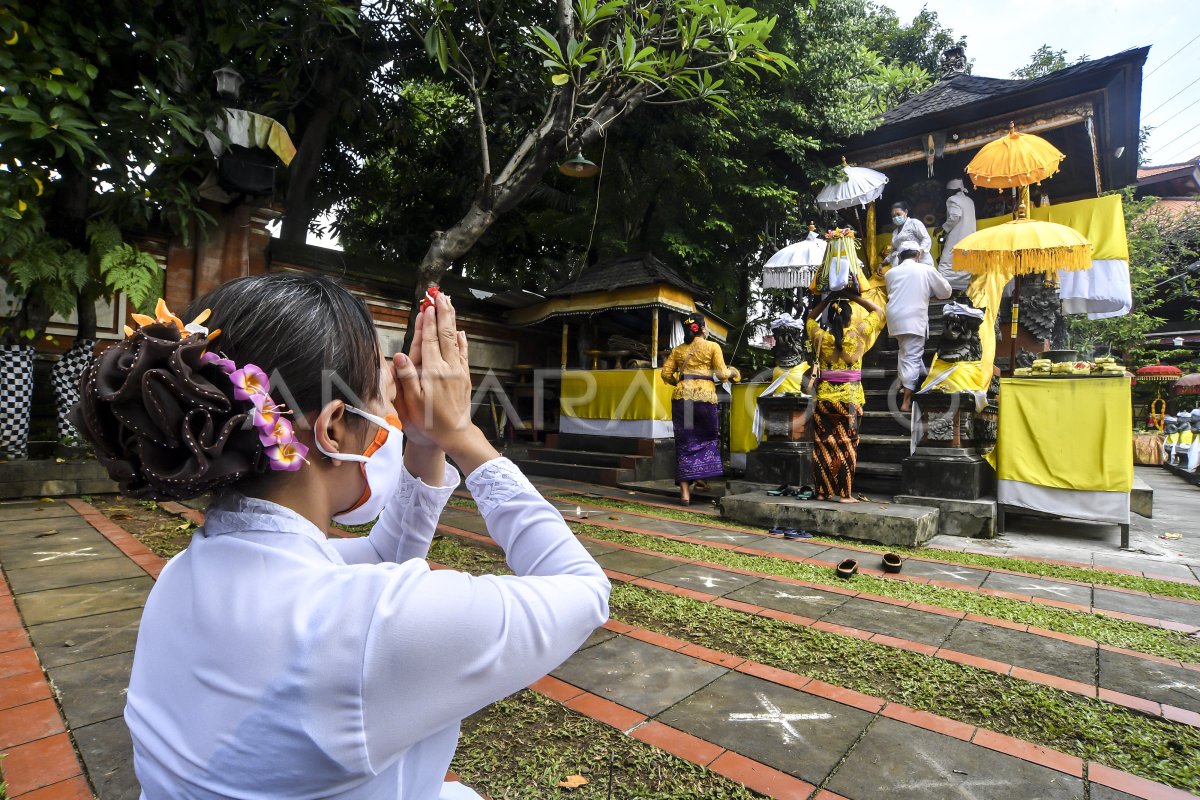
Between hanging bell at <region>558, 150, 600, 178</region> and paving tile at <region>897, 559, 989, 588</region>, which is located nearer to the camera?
paving tile at <region>897, 559, 989, 588</region>

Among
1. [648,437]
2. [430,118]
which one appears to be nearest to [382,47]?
[430,118]

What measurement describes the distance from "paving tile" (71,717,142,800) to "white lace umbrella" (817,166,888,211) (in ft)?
36.1

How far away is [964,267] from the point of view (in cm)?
784

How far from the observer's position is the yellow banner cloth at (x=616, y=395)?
987 centimetres

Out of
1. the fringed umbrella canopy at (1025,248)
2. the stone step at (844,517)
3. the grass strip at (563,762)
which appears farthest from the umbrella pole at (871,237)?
the grass strip at (563,762)

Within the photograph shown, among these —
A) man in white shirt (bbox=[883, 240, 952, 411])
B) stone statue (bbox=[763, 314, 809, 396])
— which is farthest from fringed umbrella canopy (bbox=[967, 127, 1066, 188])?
stone statue (bbox=[763, 314, 809, 396])

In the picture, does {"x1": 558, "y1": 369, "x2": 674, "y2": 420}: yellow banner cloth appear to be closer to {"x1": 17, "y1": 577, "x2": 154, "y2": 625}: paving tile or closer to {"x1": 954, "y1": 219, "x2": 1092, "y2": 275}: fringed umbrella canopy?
{"x1": 954, "y1": 219, "x2": 1092, "y2": 275}: fringed umbrella canopy

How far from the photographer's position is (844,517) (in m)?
5.93

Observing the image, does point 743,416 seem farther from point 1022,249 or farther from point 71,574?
point 71,574

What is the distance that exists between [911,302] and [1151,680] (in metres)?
5.37

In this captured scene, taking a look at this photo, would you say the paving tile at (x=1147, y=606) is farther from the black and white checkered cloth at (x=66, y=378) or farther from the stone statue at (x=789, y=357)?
the black and white checkered cloth at (x=66, y=378)

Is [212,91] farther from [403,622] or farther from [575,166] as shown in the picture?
[403,622]

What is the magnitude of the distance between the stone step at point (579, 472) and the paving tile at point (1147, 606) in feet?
19.4

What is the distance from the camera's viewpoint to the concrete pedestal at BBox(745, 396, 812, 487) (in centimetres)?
736
